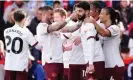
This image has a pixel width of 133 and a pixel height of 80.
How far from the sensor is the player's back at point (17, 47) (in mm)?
11453

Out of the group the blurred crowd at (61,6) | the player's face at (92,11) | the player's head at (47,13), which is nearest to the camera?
the player's face at (92,11)

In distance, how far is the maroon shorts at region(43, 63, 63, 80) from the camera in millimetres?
11219

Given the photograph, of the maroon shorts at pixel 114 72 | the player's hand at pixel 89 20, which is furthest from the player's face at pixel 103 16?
the maroon shorts at pixel 114 72

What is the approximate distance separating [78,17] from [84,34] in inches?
14.6

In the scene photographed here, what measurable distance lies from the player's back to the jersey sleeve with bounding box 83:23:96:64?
1.77 m

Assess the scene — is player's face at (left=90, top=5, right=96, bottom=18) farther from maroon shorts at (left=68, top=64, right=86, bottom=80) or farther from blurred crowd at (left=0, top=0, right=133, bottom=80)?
blurred crowd at (left=0, top=0, right=133, bottom=80)

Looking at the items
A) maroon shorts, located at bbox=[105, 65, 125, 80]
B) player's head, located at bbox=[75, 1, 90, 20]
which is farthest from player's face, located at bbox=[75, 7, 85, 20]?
maroon shorts, located at bbox=[105, 65, 125, 80]

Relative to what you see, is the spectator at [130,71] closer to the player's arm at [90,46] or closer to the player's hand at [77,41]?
the player's hand at [77,41]

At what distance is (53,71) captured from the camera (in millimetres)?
11211

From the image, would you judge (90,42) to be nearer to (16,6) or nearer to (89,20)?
(89,20)

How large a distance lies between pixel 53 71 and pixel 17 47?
2.96 ft

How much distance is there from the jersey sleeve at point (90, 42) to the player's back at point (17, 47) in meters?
1.77

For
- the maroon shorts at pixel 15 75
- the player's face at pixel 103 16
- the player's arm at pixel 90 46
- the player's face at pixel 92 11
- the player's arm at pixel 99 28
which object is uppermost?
the player's face at pixel 92 11

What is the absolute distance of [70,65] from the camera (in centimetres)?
1130
